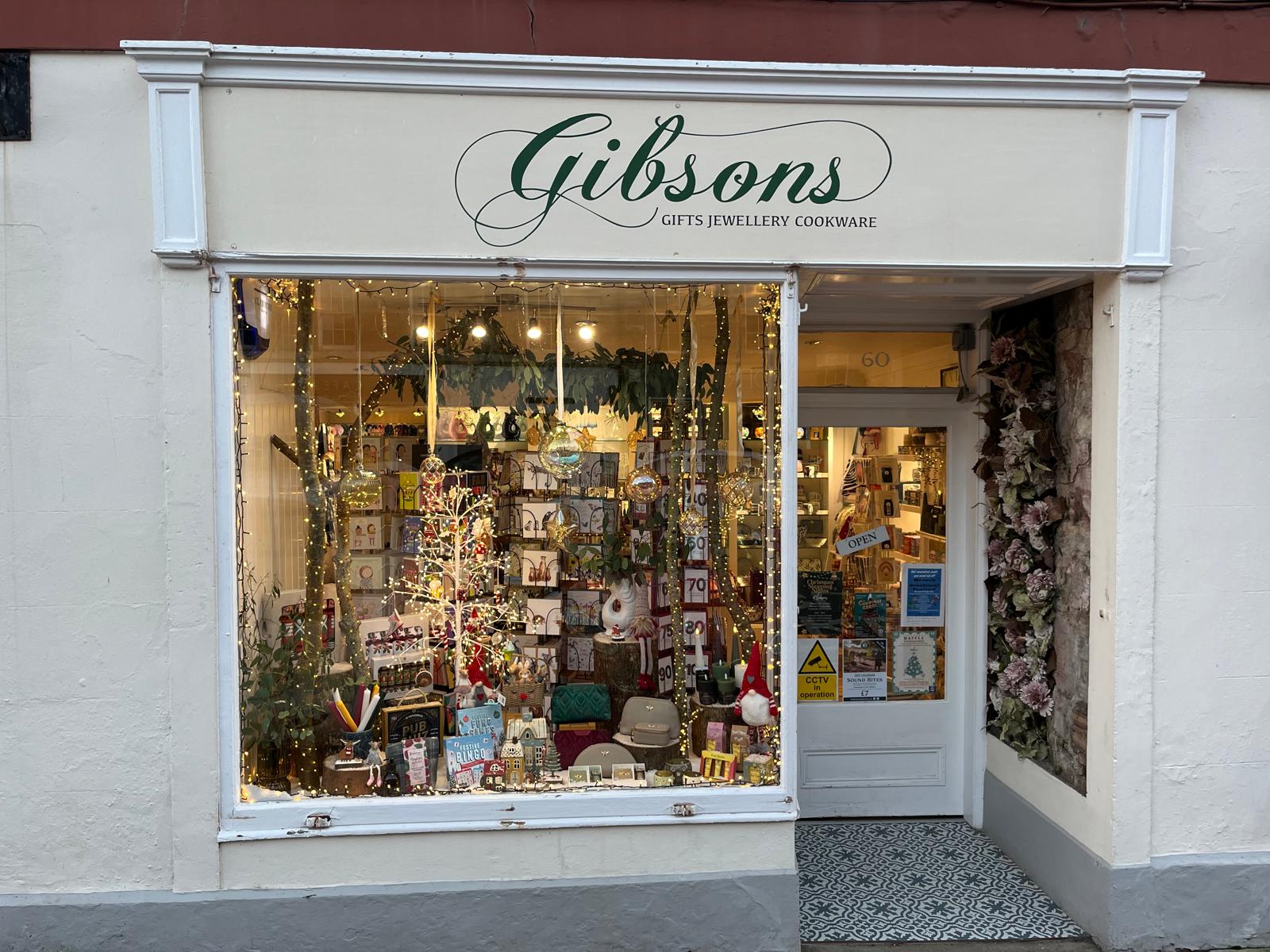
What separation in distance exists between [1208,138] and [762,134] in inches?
83.6

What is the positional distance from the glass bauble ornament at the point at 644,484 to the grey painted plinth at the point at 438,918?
1.89 metres

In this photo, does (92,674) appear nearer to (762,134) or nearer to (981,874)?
(762,134)

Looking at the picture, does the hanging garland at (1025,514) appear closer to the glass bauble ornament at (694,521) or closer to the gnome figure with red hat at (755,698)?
the gnome figure with red hat at (755,698)

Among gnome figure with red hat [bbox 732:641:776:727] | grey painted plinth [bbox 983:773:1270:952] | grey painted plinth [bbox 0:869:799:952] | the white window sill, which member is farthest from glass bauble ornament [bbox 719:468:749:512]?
grey painted plinth [bbox 983:773:1270:952]

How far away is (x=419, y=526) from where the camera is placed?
448 centimetres

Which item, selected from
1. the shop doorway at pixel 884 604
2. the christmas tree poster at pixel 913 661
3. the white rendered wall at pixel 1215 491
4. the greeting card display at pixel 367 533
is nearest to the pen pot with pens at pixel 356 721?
the greeting card display at pixel 367 533

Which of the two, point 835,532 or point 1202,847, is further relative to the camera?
point 835,532

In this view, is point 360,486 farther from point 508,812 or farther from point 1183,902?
point 1183,902

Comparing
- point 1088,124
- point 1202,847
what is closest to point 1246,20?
point 1088,124

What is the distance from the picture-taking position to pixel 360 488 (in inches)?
175

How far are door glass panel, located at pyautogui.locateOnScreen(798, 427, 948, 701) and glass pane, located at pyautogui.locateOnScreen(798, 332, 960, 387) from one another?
0.99 ft

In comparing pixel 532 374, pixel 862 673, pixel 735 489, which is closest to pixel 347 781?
pixel 532 374

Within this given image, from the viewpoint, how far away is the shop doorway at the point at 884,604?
522 centimetres

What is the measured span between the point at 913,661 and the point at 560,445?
2716 millimetres
